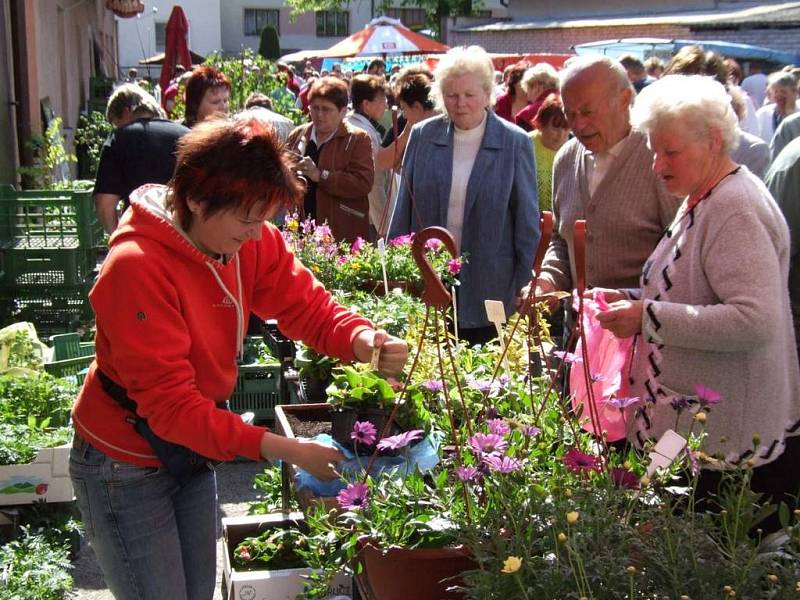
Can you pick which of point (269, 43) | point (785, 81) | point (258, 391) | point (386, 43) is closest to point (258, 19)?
point (269, 43)

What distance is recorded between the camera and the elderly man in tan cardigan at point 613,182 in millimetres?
3215

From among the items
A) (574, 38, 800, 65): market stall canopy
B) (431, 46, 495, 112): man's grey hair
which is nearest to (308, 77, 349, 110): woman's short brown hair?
(431, 46, 495, 112): man's grey hair

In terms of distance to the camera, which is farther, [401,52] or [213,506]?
[401,52]

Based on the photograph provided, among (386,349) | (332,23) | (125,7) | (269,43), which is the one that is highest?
(332,23)

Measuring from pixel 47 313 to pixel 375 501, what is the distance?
514cm

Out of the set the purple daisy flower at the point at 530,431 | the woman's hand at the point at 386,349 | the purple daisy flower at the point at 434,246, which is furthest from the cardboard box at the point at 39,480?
the purple daisy flower at the point at 530,431

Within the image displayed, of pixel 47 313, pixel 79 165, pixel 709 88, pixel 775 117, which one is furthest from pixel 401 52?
pixel 709 88

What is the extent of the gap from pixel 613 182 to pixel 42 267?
4.35m

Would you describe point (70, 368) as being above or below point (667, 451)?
below

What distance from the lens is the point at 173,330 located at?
203 centimetres

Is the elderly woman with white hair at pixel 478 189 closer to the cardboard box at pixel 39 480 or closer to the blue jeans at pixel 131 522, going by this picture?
the cardboard box at pixel 39 480

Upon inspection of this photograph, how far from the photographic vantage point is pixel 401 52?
2028cm

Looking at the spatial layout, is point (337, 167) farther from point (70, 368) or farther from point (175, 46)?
point (175, 46)

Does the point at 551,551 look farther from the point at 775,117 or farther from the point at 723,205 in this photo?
the point at 775,117
